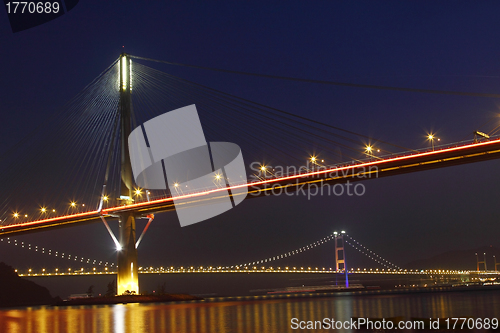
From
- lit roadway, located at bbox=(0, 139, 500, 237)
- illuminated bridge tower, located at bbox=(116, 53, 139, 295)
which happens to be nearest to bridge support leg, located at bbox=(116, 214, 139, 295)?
illuminated bridge tower, located at bbox=(116, 53, 139, 295)

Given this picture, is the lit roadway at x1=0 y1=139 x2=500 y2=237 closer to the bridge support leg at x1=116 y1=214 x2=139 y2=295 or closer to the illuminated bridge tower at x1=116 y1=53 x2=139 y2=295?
the illuminated bridge tower at x1=116 y1=53 x2=139 y2=295

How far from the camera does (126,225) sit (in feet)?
124

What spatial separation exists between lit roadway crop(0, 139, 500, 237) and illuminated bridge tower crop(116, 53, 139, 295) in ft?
3.13

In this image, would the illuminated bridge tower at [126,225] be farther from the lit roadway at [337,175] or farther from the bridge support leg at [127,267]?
the lit roadway at [337,175]

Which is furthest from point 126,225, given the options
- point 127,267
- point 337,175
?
point 337,175

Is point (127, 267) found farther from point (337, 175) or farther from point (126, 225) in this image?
point (337, 175)

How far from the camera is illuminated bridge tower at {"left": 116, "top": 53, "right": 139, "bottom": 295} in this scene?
36.4 meters

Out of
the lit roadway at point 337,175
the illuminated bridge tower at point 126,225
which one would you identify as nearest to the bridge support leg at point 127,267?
the illuminated bridge tower at point 126,225

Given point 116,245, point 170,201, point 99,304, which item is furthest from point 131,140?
point 99,304

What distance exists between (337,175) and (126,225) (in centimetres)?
1608

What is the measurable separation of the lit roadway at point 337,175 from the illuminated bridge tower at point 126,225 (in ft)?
3.13

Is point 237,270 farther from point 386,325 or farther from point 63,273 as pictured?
point 386,325

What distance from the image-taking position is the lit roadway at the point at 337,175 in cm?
2744

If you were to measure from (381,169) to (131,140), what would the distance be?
17067 mm
